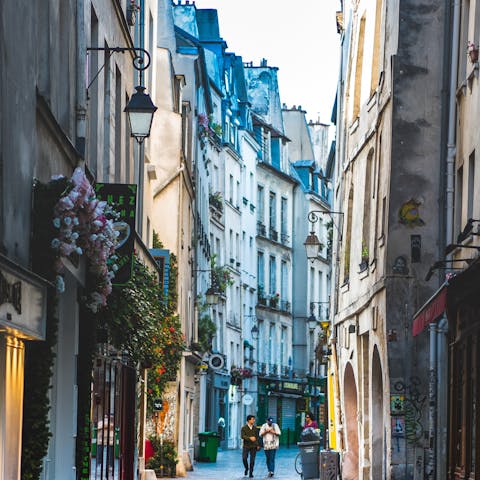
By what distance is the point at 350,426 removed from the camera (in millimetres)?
32250

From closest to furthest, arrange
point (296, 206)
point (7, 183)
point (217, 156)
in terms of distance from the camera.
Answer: point (7, 183) → point (217, 156) → point (296, 206)

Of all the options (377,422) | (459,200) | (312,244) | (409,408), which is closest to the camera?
(459,200)

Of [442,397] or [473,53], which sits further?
[442,397]

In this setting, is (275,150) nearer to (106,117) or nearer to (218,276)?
(218,276)

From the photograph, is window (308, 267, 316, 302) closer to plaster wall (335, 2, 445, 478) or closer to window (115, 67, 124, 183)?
plaster wall (335, 2, 445, 478)

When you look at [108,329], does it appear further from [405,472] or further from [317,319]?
[317,319]

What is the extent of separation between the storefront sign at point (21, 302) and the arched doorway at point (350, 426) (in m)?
Result: 20.4

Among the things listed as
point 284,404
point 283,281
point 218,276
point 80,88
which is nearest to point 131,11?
point 80,88

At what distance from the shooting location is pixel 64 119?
15.0 meters

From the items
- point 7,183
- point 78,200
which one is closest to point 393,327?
point 78,200

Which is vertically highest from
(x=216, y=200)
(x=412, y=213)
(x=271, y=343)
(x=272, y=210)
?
(x=272, y=210)

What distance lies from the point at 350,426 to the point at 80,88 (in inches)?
699

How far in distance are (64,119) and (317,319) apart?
64354 millimetres

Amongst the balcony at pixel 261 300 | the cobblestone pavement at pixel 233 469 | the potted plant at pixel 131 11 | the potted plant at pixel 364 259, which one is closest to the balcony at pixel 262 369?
the balcony at pixel 261 300
